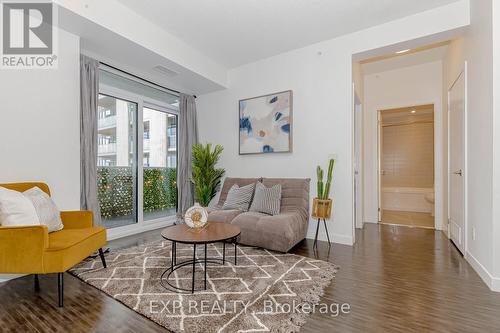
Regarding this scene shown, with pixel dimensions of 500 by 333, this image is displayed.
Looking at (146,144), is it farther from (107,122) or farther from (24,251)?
(24,251)

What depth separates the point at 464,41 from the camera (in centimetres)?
291

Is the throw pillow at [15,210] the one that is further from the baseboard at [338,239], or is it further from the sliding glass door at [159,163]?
the baseboard at [338,239]

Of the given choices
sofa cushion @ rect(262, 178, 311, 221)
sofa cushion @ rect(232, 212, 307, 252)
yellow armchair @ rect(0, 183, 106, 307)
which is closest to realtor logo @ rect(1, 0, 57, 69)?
yellow armchair @ rect(0, 183, 106, 307)

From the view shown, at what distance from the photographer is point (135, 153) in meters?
4.07

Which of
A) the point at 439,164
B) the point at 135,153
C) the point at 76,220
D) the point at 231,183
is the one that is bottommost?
the point at 76,220

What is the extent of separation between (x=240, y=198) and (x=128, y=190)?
1.86 meters

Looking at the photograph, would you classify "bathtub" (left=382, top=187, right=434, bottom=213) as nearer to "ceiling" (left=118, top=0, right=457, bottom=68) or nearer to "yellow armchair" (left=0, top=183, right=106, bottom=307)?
"ceiling" (left=118, top=0, right=457, bottom=68)

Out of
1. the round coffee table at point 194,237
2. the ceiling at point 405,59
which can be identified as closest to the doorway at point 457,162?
the ceiling at point 405,59

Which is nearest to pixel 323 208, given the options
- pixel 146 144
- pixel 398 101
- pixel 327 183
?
pixel 327 183

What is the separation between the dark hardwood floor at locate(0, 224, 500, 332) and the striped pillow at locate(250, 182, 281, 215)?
2.93 ft

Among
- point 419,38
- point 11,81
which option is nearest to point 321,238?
point 419,38

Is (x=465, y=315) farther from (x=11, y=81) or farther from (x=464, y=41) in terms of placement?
(x=11, y=81)

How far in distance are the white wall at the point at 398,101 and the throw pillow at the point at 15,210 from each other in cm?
489

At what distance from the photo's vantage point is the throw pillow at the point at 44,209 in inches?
81.7
